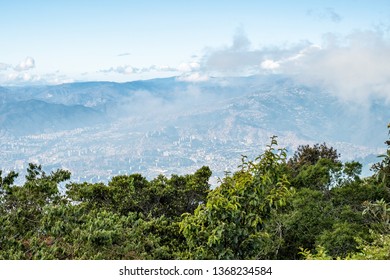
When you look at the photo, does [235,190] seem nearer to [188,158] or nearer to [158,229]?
[158,229]

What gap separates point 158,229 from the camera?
805 cm

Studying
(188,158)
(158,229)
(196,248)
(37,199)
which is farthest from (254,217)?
(188,158)

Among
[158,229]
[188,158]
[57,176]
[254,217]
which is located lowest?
[188,158]

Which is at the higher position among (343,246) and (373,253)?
(373,253)

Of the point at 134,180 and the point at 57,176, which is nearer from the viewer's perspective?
the point at 57,176

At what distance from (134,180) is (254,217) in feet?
20.2

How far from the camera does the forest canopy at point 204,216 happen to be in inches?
192

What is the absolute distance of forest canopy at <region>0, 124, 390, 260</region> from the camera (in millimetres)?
4887

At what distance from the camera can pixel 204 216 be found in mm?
4910

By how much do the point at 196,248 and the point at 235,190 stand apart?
0.84 m
